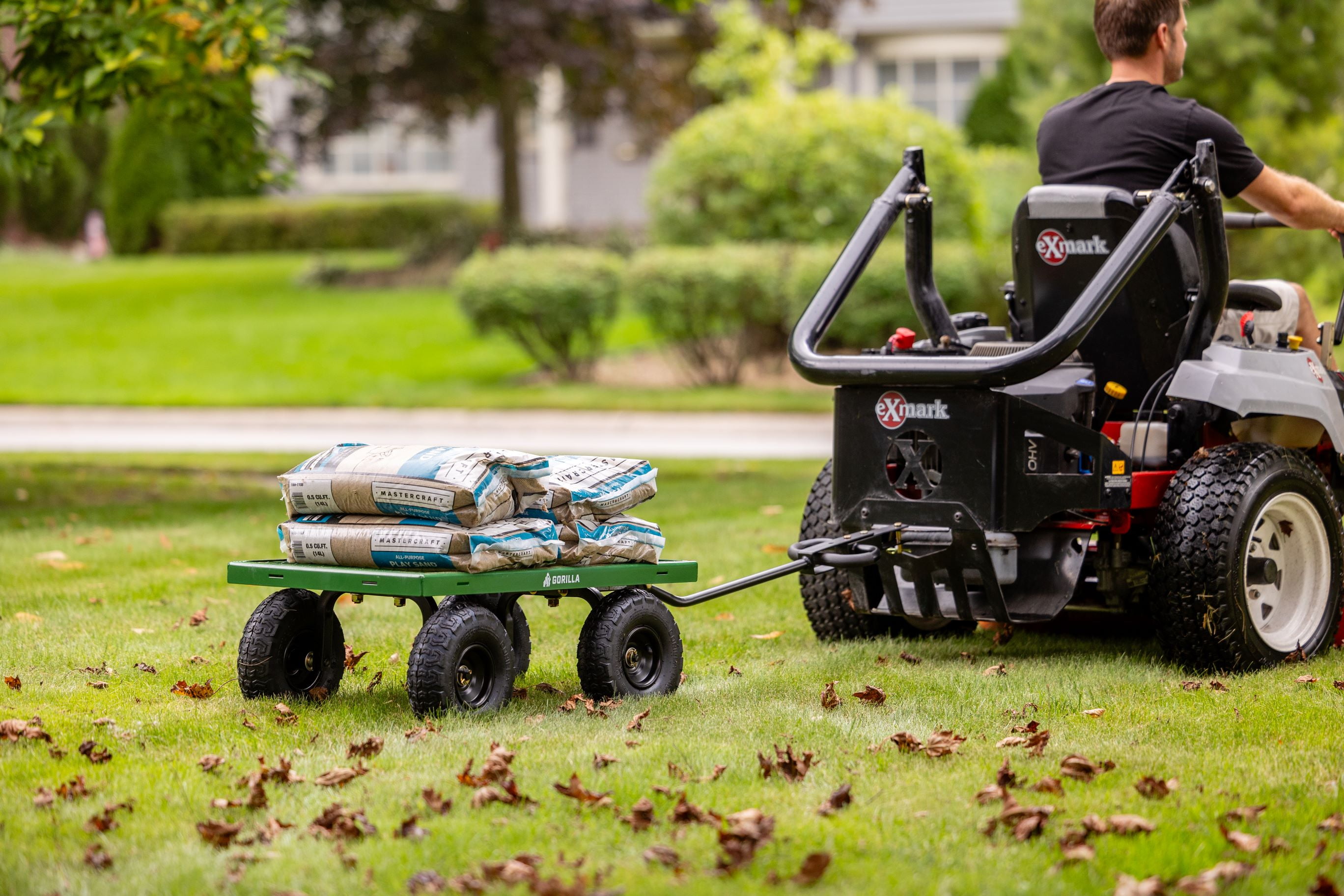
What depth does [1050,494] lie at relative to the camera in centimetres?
489

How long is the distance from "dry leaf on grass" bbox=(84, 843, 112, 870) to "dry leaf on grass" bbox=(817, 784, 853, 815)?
152cm

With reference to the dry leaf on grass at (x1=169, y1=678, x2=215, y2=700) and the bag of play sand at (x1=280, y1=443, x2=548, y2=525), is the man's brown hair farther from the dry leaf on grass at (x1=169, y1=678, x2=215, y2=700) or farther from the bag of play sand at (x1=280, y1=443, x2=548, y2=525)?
the dry leaf on grass at (x1=169, y1=678, x2=215, y2=700)

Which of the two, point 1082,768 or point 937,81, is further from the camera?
point 937,81

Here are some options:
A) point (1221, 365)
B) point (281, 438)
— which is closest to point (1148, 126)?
point (1221, 365)

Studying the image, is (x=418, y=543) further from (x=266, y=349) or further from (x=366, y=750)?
(x=266, y=349)

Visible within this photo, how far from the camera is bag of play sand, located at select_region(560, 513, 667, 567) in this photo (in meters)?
4.67

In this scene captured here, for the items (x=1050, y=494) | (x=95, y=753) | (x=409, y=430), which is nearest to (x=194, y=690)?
(x=95, y=753)

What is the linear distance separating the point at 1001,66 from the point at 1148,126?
1052 inches

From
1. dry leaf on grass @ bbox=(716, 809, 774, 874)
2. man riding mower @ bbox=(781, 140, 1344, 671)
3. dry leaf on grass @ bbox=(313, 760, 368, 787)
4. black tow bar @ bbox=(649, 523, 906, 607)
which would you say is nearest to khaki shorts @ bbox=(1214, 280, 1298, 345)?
man riding mower @ bbox=(781, 140, 1344, 671)

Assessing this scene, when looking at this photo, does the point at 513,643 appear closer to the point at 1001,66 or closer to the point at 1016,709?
the point at 1016,709

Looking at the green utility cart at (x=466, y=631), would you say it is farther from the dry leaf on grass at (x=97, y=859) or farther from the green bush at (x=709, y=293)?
the green bush at (x=709, y=293)

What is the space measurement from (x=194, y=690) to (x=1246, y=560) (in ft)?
10.9

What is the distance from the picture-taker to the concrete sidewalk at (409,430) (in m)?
13.8

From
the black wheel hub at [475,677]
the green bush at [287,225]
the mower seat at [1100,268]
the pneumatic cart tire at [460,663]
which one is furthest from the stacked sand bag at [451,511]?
the green bush at [287,225]
